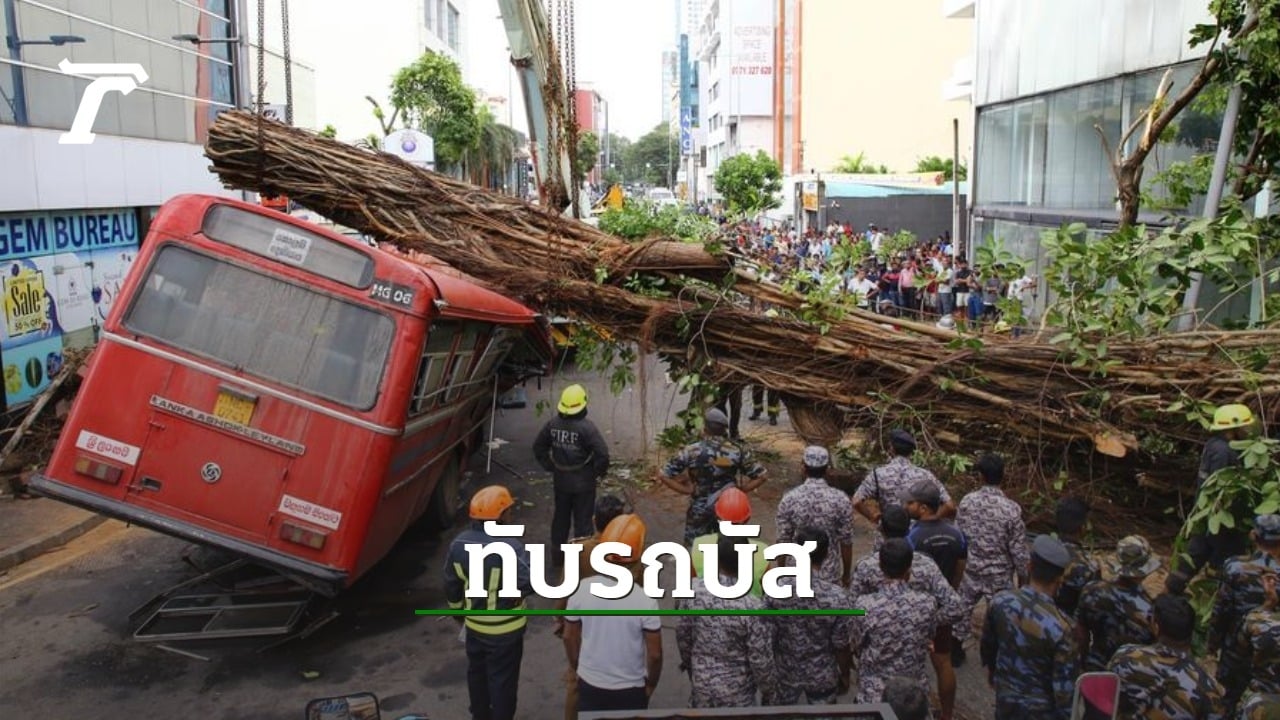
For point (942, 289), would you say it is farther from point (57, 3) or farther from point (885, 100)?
point (885, 100)

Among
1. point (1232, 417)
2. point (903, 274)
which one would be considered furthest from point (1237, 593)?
point (903, 274)

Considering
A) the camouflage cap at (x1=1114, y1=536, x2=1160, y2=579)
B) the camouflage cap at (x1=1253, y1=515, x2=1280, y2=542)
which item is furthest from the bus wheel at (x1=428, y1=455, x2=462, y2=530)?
the camouflage cap at (x1=1253, y1=515, x2=1280, y2=542)

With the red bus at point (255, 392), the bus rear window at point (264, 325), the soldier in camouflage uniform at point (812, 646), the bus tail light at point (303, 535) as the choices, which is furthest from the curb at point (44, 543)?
the soldier in camouflage uniform at point (812, 646)

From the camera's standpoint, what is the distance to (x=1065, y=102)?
16.7 meters

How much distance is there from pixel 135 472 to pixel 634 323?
4.17m

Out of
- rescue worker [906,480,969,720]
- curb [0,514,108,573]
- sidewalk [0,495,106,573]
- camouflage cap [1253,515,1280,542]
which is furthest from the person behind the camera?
sidewalk [0,495,106,573]

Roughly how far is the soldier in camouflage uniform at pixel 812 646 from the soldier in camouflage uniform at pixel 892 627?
4.3 inches

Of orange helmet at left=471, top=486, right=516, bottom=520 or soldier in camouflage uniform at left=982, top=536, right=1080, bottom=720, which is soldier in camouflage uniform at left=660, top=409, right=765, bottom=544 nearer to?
orange helmet at left=471, top=486, right=516, bottom=520

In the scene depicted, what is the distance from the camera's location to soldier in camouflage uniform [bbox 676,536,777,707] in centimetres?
497

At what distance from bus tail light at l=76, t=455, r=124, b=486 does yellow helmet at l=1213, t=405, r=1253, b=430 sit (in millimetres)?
7010

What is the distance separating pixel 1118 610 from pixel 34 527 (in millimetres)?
9025

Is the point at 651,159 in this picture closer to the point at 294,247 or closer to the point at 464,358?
the point at 464,358

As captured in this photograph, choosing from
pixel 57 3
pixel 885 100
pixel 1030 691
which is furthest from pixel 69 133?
pixel 885 100

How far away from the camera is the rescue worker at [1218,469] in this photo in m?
6.73
